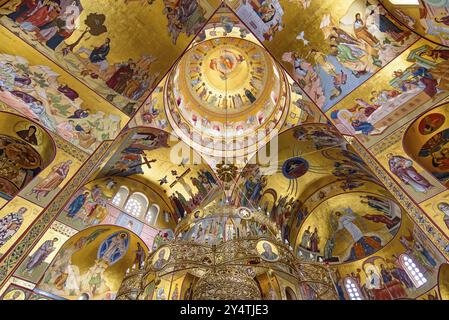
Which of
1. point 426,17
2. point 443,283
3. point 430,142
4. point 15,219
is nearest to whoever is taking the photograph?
point 426,17

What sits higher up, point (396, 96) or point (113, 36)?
point (113, 36)

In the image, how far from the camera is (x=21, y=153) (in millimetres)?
9156

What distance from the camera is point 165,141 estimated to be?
40.6 ft

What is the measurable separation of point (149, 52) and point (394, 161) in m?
8.55

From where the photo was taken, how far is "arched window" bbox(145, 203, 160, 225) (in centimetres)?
1355

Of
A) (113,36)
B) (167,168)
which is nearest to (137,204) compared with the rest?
(167,168)

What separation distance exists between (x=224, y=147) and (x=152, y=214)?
468 centimetres

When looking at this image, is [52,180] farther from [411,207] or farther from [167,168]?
[411,207]

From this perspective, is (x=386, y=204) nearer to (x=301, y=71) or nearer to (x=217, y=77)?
(x=301, y=71)

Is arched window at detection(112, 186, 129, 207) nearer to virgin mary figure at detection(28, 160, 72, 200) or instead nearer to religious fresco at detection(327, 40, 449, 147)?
virgin mary figure at detection(28, 160, 72, 200)

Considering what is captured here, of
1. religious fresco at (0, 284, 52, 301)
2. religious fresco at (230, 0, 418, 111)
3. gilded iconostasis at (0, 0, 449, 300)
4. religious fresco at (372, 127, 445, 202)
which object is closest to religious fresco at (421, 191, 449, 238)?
gilded iconostasis at (0, 0, 449, 300)

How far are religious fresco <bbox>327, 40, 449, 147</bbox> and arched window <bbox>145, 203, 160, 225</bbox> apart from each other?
350 inches

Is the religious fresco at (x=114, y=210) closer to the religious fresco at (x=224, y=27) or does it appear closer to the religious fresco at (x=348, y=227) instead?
the religious fresco at (x=348, y=227)
